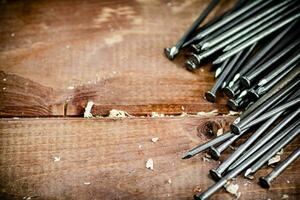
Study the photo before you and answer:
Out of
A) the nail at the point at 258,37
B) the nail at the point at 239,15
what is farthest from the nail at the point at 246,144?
the nail at the point at 239,15

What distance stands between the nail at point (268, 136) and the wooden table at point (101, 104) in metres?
0.05

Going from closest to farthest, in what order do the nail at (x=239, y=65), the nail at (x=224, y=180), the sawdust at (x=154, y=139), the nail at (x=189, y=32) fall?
1. the nail at (x=224, y=180)
2. the sawdust at (x=154, y=139)
3. the nail at (x=239, y=65)
4. the nail at (x=189, y=32)

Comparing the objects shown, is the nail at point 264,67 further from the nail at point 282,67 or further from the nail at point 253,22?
the nail at point 253,22

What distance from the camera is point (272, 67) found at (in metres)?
1.19

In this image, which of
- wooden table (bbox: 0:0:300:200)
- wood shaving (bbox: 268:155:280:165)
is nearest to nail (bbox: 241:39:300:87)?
wooden table (bbox: 0:0:300:200)

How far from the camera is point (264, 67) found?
115 centimetres

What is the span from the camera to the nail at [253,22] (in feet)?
4.06

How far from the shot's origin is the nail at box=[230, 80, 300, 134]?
3.32ft

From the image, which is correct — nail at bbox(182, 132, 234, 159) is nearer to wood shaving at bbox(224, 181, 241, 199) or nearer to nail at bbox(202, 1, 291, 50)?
wood shaving at bbox(224, 181, 241, 199)

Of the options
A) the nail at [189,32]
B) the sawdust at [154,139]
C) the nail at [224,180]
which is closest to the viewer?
the nail at [224,180]

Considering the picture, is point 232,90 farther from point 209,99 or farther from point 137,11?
point 137,11

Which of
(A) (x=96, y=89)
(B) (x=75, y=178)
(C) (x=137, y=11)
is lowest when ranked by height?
(B) (x=75, y=178)

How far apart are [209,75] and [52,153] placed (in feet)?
1.88

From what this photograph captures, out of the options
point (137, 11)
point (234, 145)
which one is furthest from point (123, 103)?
point (137, 11)
